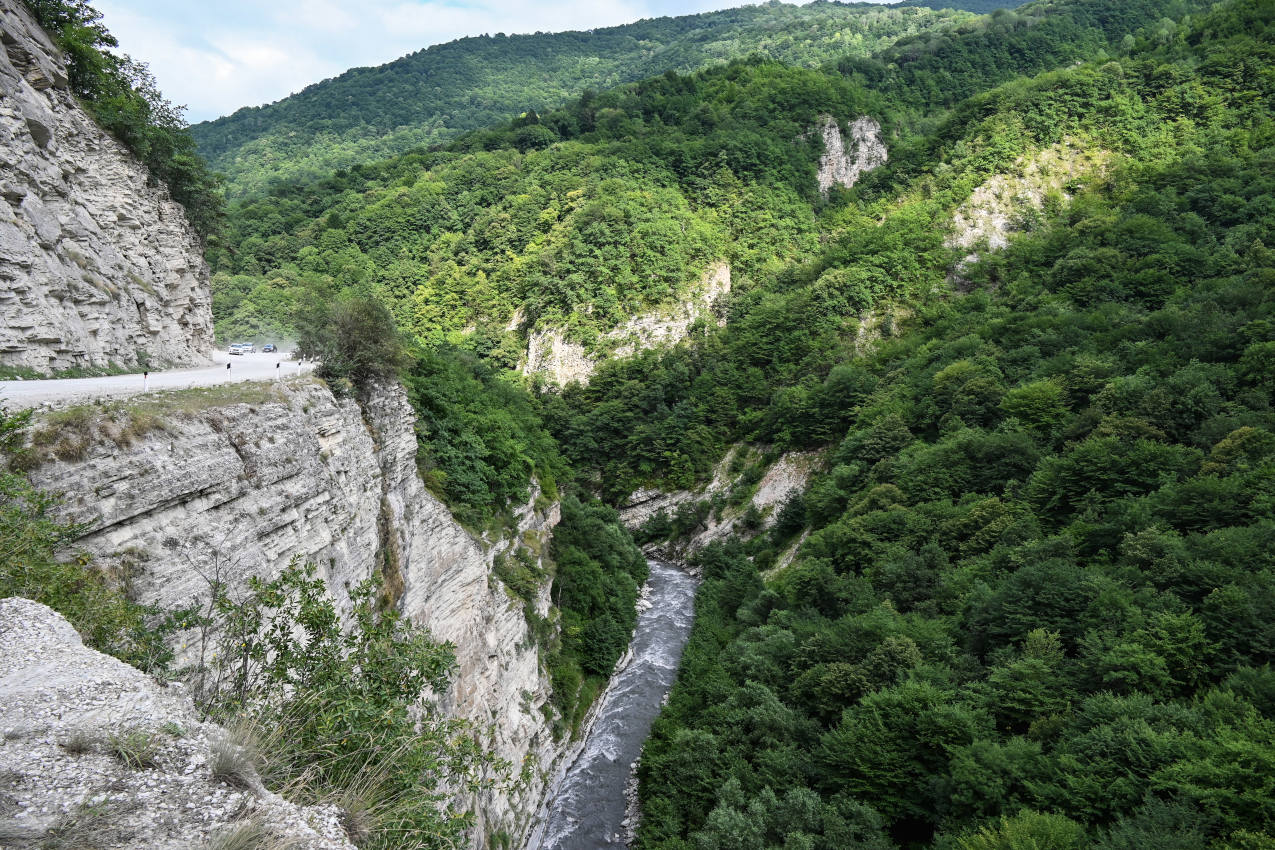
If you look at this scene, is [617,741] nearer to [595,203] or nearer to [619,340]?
[619,340]

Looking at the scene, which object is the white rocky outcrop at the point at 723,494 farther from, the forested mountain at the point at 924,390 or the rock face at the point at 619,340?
the rock face at the point at 619,340

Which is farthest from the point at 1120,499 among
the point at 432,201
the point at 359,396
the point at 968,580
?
the point at 432,201

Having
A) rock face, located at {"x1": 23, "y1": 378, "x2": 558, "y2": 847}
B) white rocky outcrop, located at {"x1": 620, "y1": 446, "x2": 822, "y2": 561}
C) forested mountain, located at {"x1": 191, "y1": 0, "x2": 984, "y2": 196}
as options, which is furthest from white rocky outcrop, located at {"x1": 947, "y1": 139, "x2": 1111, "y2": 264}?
forested mountain, located at {"x1": 191, "y1": 0, "x2": 984, "y2": 196}

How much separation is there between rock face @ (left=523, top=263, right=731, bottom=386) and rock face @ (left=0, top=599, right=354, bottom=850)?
64.9 metres

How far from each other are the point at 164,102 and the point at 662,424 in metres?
47.3

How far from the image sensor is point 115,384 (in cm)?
1442

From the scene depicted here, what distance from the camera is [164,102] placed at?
25.2 m

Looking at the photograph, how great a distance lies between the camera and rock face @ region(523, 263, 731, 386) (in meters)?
71.2

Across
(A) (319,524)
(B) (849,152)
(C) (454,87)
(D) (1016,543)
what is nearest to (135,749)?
(A) (319,524)

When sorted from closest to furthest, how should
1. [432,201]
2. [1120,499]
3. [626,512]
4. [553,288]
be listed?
[1120,499], [626,512], [553,288], [432,201]

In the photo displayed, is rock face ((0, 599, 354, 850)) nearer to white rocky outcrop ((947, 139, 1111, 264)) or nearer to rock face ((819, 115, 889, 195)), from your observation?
white rocky outcrop ((947, 139, 1111, 264))

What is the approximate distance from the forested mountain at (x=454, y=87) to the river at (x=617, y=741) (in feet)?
355

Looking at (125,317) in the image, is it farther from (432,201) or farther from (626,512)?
(432,201)

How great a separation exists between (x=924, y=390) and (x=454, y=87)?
164 meters
